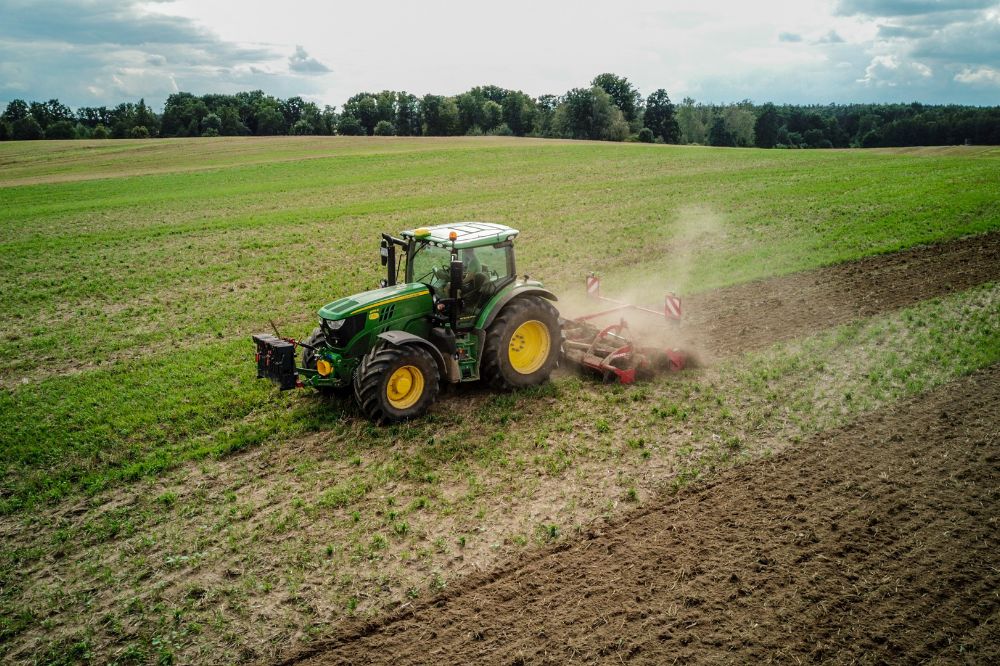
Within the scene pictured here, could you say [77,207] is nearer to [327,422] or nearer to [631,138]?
[327,422]

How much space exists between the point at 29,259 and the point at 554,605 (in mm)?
23301

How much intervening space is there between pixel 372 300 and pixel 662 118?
112m

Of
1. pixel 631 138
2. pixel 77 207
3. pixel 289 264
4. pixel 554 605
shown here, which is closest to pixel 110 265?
pixel 289 264

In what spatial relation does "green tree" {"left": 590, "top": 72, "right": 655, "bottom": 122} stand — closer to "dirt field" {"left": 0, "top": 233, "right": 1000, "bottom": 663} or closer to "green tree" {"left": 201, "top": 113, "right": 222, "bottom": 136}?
"green tree" {"left": 201, "top": 113, "right": 222, "bottom": 136}

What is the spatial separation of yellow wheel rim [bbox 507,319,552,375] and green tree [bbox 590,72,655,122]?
10902 cm

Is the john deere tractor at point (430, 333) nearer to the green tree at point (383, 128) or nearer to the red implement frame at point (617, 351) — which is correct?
the red implement frame at point (617, 351)

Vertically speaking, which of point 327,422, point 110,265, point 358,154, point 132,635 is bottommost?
point 132,635

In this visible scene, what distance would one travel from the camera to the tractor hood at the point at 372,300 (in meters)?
9.84

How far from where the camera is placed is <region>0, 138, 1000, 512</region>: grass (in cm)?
1059

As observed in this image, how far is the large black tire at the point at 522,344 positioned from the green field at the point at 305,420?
32cm

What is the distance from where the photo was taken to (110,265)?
70.2ft

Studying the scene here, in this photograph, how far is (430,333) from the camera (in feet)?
34.2

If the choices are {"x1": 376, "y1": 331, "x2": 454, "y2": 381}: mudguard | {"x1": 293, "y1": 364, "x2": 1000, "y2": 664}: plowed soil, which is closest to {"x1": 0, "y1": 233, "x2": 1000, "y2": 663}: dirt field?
{"x1": 293, "y1": 364, "x2": 1000, "y2": 664}: plowed soil

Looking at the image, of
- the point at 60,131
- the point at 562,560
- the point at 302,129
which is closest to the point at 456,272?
the point at 562,560
